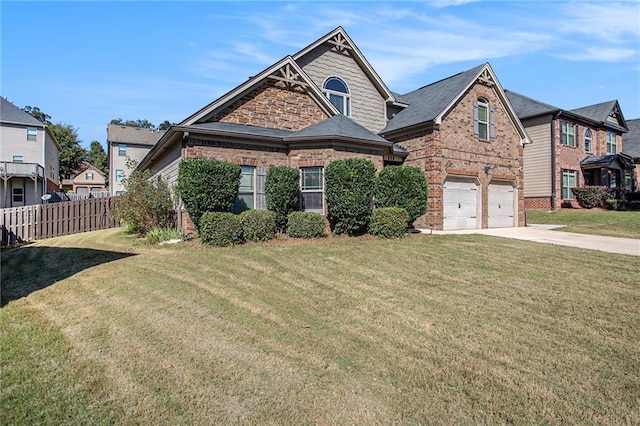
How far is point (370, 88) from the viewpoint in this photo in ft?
60.2

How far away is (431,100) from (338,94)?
4685mm

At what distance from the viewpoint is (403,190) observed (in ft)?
41.2

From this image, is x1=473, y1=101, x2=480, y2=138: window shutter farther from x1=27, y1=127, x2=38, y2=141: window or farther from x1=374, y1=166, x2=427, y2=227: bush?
x1=27, y1=127, x2=38, y2=141: window

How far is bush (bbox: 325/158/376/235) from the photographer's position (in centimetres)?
1152

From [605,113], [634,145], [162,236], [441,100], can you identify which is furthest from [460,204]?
[634,145]

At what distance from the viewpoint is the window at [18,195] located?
2909 centimetres

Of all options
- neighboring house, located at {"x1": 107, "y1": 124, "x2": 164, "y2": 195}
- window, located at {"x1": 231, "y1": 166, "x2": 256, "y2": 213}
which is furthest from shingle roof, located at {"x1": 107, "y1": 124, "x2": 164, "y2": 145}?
window, located at {"x1": 231, "y1": 166, "x2": 256, "y2": 213}

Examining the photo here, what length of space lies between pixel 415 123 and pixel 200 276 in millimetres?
12062

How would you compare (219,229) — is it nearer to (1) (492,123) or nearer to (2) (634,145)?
(1) (492,123)

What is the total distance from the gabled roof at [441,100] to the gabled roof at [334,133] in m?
3.27

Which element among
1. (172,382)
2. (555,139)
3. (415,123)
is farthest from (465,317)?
(555,139)

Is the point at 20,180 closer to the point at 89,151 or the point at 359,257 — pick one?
the point at 359,257

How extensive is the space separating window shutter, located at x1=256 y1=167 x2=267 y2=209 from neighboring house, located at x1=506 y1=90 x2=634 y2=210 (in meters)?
19.3

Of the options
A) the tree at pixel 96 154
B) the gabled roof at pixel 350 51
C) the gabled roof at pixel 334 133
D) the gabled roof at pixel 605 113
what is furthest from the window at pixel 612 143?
the tree at pixel 96 154
